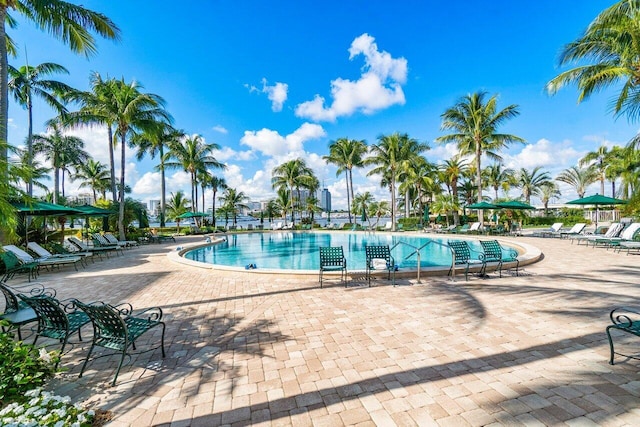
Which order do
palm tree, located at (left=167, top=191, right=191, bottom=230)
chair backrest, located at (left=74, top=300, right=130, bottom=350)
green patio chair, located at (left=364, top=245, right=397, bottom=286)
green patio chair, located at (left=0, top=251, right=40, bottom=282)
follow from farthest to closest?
1. palm tree, located at (left=167, top=191, right=191, bottom=230)
2. green patio chair, located at (left=0, top=251, right=40, bottom=282)
3. green patio chair, located at (left=364, top=245, right=397, bottom=286)
4. chair backrest, located at (left=74, top=300, right=130, bottom=350)

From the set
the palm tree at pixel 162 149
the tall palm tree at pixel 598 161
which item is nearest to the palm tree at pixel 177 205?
the palm tree at pixel 162 149

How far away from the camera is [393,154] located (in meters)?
28.3

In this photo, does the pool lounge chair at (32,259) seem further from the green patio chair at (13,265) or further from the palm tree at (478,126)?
the palm tree at (478,126)

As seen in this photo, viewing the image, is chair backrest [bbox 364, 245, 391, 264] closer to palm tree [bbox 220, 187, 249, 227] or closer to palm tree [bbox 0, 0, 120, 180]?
palm tree [bbox 0, 0, 120, 180]

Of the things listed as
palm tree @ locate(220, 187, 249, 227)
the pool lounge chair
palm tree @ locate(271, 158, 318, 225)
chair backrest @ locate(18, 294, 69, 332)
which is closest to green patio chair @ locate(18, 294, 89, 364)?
chair backrest @ locate(18, 294, 69, 332)

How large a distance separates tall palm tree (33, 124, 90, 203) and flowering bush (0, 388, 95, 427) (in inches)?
1433

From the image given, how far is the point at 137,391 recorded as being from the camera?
10.1 ft

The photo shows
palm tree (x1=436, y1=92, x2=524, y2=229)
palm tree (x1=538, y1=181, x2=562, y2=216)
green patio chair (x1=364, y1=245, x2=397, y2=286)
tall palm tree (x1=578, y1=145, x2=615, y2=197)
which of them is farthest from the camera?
palm tree (x1=538, y1=181, x2=562, y2=216)

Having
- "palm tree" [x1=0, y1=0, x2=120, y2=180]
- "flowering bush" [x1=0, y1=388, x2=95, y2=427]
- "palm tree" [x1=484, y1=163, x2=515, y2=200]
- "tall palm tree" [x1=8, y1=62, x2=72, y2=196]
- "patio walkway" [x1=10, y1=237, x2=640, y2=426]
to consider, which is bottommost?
"patio walkway" [x1=10, y1=237, x2=640, y2=426]

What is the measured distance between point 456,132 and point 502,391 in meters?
26.1

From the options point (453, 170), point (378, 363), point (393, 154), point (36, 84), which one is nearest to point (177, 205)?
point (36, 84)

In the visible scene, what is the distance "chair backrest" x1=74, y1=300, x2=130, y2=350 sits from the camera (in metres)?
3.28

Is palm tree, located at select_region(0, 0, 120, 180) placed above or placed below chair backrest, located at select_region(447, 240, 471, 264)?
above

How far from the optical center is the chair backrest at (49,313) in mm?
3686
